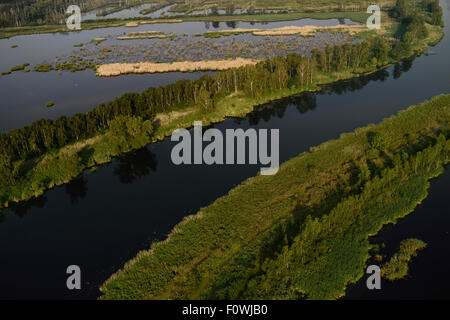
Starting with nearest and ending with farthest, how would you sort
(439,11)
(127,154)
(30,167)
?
(30,167), (127,154), (439,11)

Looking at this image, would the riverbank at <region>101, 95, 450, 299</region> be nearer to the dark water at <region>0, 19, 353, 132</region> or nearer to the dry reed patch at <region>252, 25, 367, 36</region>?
the dark water at <region>0, 19, 353, 132</region>

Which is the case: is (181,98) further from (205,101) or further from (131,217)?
(131,217)

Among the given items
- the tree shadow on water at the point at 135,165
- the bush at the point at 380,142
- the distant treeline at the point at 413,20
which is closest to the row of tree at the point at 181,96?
the tree shadow on water at the point at 135,165

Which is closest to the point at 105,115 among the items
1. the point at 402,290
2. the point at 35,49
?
the point at 402,290

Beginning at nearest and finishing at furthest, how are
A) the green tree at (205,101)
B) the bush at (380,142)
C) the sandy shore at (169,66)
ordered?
1. the bush at (380,142)
2. the green tree at (205,101)
3. the sandy shore at (169,66)

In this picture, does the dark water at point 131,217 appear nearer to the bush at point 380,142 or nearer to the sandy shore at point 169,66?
the bush at point 380,142

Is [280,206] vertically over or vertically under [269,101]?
under

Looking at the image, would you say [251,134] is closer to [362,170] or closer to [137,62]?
[362,170]
